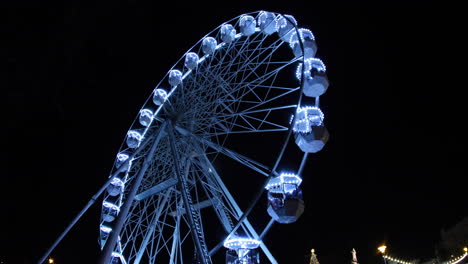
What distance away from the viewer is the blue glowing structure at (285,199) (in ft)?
36.9

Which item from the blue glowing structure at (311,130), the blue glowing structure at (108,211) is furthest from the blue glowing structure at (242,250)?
the blue glowing structure at (108,211)

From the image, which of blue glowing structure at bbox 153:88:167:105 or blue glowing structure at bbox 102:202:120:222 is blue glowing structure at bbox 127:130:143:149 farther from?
blue glowing structure at bbox 102:202:120:222

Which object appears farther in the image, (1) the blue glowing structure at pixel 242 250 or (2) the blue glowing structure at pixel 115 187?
(2) the blue glowing structure at pixel 115 187

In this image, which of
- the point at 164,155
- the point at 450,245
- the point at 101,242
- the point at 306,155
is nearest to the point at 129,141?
the point at 164,155

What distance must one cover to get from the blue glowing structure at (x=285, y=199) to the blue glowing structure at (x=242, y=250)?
1025 mm

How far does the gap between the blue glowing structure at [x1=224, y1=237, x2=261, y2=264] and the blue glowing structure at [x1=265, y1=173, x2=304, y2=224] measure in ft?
3.36

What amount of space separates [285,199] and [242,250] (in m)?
1.95

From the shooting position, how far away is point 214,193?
42.2ft

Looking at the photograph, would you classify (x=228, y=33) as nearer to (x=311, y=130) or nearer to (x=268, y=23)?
(x=268, y=23)

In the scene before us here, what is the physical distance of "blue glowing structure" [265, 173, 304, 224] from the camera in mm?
11234

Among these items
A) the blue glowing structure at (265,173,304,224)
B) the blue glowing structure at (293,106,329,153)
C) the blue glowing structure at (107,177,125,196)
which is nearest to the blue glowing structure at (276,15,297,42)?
the blue glowing structure at (293,106,329,153)

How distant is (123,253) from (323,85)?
380 inches

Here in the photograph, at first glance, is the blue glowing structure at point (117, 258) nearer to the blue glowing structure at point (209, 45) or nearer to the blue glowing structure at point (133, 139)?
the blue glowing structure at point (133, 139)

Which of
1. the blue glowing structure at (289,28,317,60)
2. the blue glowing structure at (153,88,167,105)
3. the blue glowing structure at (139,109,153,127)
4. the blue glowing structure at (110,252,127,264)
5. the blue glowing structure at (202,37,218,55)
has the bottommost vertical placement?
the blue glowing structure at (110,252,127,264)
